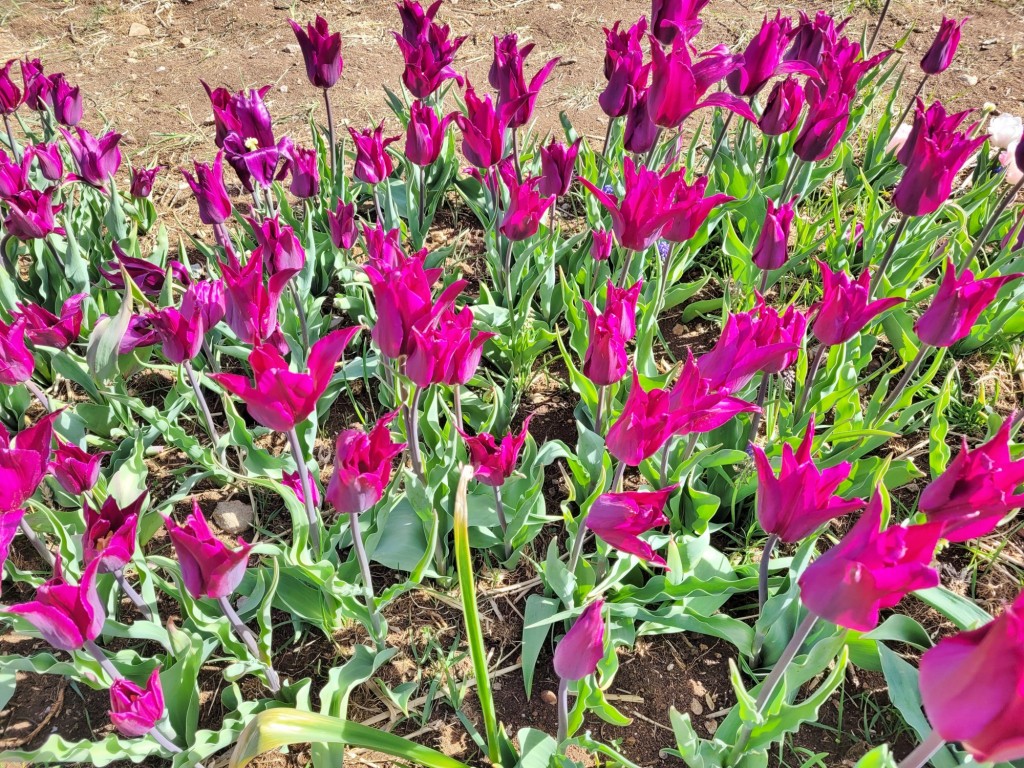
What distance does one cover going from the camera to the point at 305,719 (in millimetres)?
1020

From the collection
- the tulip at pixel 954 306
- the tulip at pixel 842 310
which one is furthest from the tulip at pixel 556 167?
the tulip at pixel 954 306

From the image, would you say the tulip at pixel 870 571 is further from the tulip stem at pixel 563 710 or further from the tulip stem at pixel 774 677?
the tulip stem at pixel 563 710

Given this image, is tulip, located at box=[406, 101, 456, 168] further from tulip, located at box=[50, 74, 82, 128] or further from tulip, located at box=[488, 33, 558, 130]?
tulip, located at box=[50, 74, 82, 128]

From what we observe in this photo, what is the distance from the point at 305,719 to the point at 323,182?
2067mm

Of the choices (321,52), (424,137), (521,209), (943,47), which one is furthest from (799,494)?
(943,47)

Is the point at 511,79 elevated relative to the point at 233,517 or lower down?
elevated

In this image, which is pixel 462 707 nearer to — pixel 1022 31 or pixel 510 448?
pixel 510 448

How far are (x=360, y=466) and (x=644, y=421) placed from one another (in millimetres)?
468

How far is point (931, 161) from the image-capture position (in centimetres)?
172

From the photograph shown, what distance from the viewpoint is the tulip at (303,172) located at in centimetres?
211

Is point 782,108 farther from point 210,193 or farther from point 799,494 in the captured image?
point 210,193

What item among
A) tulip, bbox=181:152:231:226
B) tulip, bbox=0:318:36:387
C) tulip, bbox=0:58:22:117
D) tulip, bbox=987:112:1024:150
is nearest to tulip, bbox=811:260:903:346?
tulip, bbox=181:152:231:226

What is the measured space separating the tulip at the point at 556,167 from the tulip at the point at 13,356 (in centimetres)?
128

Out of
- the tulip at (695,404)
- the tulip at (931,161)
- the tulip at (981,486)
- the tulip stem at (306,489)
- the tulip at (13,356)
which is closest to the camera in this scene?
the tulip at (981,486)
